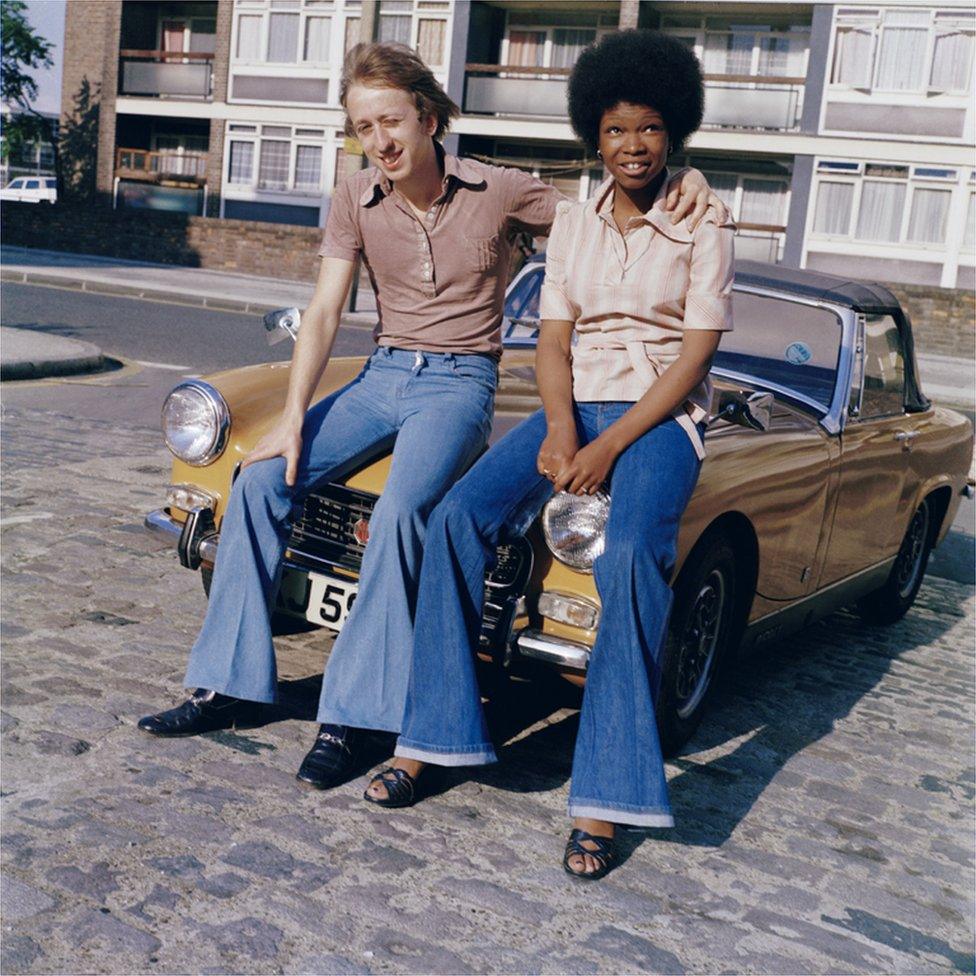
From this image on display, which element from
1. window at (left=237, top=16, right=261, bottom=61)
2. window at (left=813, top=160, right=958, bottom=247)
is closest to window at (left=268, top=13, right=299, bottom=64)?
window at (left=237, top=16, right=261, bottom=61)

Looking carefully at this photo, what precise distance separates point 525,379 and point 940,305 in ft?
78.6

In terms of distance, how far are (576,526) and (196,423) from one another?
1408 mm

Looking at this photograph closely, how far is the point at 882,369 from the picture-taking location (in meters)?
5.64

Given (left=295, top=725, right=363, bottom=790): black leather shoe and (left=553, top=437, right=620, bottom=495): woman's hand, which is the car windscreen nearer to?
(left=553, top=437, right=620, bottom=495): woman's hand

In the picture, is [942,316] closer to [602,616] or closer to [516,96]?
[516,96]

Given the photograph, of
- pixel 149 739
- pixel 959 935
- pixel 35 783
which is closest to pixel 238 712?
pixel 149 739

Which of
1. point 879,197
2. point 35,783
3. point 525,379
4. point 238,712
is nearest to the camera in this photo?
point 35,783

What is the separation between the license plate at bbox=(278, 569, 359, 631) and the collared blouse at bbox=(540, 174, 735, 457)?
3.00 ft

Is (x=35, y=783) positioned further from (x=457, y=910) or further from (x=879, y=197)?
(x=879, y=197)

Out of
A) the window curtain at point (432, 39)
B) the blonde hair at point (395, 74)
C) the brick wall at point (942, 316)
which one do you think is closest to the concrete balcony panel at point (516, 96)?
the window curtain at point (432, 39)

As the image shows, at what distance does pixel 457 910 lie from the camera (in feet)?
9.87

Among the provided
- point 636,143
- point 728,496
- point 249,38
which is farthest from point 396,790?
point 249,38

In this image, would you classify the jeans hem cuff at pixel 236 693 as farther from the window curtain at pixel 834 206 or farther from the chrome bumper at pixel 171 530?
the window curtain at pixel 834 206

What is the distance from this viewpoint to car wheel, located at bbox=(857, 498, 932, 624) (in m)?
6.30
